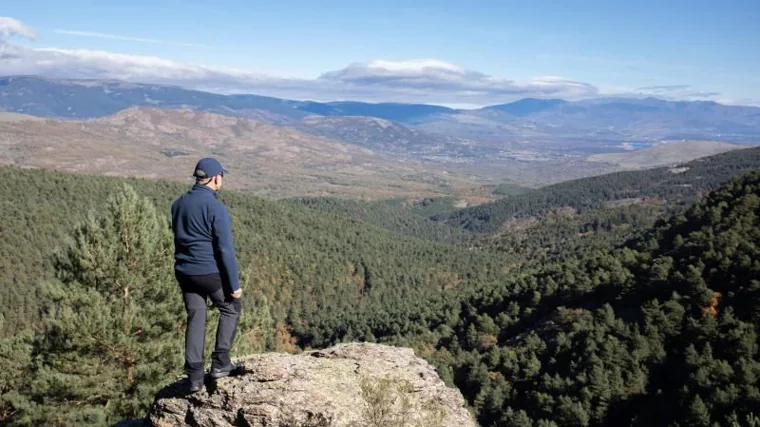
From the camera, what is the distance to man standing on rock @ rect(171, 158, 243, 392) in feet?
31.2

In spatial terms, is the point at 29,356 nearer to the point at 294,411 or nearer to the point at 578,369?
the point at 294,411

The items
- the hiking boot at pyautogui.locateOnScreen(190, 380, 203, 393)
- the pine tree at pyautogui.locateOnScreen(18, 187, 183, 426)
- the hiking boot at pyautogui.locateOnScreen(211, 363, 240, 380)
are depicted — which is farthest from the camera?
the pine tree at pyautogui.locateOnScreen(18, 187, 183, 426)

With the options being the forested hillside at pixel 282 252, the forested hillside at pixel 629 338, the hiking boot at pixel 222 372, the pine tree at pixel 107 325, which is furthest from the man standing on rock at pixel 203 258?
the forested hillside at pixel 282 252

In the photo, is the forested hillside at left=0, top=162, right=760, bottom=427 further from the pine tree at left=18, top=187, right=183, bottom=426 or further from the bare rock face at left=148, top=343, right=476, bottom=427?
the bare rock face at left=148, top=343, right=476, bottom=427

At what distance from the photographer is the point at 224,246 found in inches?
378

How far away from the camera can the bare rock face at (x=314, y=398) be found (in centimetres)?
985

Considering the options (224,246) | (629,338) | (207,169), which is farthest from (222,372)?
(629,338)

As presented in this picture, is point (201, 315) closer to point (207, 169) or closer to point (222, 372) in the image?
point (222, 372)

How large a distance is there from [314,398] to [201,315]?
2.77m

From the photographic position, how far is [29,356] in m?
22.0

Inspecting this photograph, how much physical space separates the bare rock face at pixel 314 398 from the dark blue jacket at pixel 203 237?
2267 millimetres

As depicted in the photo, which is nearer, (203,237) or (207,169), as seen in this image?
(203,237)

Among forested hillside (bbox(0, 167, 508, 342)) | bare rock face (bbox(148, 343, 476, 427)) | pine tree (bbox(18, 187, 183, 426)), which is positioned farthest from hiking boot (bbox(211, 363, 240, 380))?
forested hillside (bbox(0, 167, 508, 342))

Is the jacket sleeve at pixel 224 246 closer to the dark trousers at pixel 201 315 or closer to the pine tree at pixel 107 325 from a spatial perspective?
Result: the dark trousers at pixel 201 315
